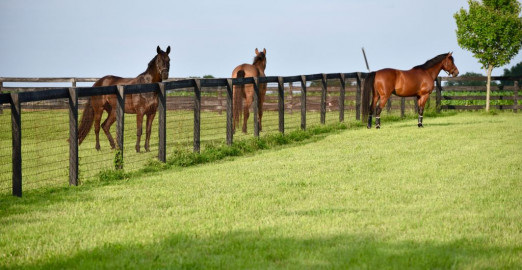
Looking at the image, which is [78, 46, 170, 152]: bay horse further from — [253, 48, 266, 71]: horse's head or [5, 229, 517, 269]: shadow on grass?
[5, 229, 517, 269]: shadow on grass

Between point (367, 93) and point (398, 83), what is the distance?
117 centimetres

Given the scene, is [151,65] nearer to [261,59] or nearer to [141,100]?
[141,100]

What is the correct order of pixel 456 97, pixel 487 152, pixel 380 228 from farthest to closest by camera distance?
pixel 456 97 < pixel 487 152 < pixel 380 228

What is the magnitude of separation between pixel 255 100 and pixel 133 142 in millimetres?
3584

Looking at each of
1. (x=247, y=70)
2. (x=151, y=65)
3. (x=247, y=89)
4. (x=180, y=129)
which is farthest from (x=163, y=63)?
(x=247, y=70)

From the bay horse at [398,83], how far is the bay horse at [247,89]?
2.94m

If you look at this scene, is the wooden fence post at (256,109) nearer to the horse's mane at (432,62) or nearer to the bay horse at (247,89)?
the bay horse at (247,89)

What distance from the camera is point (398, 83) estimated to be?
19234mm

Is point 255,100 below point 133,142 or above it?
above

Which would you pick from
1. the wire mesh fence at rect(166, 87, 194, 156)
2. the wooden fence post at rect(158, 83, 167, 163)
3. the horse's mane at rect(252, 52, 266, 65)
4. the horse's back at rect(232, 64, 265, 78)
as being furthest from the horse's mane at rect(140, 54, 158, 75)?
the horse's mane at rect(252, 52, 266, 65)

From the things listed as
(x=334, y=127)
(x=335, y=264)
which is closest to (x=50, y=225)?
(x=335, y=264)

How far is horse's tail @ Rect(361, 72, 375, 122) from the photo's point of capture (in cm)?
1867

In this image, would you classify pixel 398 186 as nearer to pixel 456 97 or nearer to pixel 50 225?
pixel 50 225

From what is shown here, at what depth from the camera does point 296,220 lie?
6.72m
